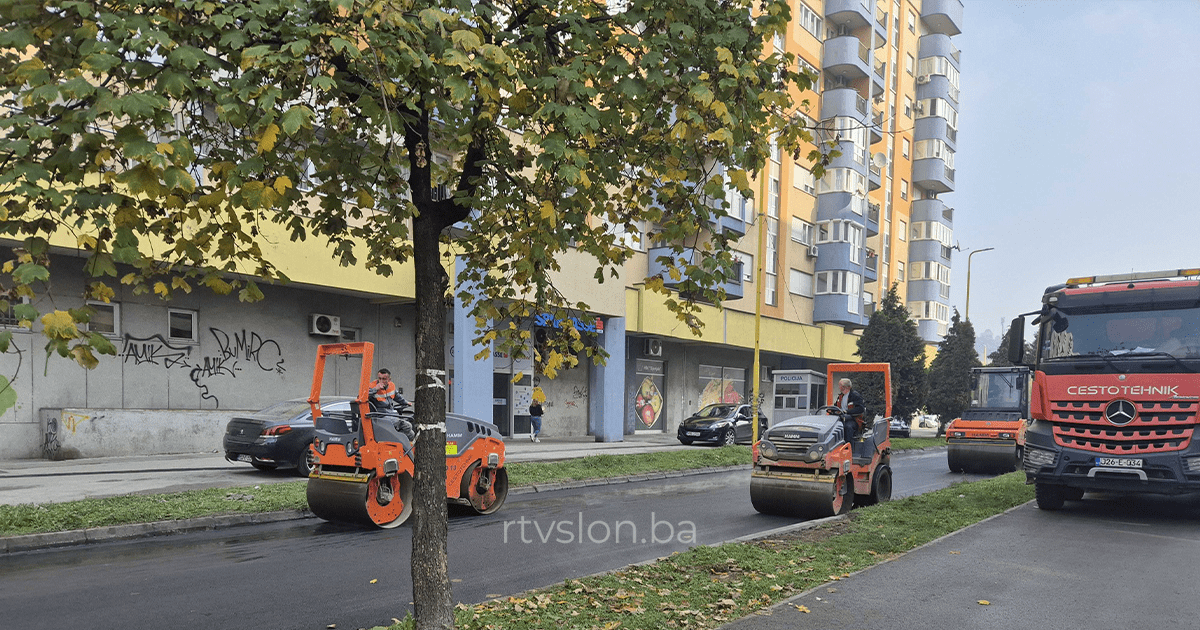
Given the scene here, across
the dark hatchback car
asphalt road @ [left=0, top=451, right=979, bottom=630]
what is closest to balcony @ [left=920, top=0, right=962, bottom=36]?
the dark hatchback car

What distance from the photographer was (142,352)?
1875 cm

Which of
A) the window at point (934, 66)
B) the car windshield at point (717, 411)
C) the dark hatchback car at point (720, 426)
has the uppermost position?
the window at point (934, 66)

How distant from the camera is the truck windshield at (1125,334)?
1162 centimetres

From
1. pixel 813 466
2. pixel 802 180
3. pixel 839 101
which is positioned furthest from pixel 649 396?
pixel 813 466

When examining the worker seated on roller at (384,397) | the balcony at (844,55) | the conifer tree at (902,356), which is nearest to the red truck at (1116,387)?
the worker seated on roller at (384,397)

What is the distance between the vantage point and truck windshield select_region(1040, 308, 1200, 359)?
11617 mm

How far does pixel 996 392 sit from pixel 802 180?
2288 centimetres

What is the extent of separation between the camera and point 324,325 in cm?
2220

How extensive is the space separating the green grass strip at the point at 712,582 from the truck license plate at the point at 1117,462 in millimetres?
2238

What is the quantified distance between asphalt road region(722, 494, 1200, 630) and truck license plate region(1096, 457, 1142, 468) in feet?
3.08

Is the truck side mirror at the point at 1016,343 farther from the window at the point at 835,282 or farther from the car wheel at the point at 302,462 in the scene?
the window at the point at 835,282

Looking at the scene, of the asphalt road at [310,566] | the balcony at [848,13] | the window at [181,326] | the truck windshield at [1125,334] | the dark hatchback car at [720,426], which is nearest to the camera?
the asphalt road at [310,566]

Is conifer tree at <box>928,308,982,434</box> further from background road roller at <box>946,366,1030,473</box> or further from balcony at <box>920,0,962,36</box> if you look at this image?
balcony at <box>920,0,962,36</box>

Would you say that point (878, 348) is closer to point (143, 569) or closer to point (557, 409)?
point (557, 409)
